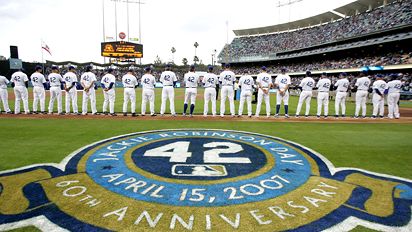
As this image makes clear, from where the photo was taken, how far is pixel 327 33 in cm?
4872

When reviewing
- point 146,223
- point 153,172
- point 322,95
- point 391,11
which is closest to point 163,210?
point 146,223

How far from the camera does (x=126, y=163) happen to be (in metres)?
4.51

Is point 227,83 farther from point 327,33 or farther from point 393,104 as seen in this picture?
point 327,33

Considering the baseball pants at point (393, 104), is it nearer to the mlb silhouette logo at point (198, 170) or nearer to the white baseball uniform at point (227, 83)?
the white baseball uniform at point (227, 83)

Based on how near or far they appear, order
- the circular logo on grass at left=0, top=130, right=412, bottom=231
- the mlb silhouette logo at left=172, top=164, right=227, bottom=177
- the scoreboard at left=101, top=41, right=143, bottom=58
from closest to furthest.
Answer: the circular logo on grass at left=0, top=130, right=412, bottom=231 < the mlb silhouette logo at left=172, top=164, right=227, bottom=177 < the scoreboard at left=101, top=41, right=143, bottom=58

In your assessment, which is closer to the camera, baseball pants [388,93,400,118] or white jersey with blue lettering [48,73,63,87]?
white jersey with blue lettering [48,73,63,87]

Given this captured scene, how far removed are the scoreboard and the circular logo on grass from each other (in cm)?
4742

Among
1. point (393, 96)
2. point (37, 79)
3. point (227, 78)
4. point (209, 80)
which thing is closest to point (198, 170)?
point (209, 80)

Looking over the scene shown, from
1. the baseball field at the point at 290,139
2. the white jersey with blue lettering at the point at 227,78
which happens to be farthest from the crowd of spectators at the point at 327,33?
the baseball field at the point at 290,139

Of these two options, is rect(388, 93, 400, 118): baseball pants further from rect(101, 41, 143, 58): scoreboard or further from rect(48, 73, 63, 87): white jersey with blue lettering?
rect(101, 41, 143, 58): scoreboard

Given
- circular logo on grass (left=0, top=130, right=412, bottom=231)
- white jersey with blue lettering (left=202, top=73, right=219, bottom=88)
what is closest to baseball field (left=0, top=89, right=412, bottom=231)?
circular logo on grass (left=0, top=130, right=412, bottom=231)

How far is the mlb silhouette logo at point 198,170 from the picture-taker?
407 centimetres

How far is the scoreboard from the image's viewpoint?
157 ft

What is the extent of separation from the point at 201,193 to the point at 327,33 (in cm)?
5431
